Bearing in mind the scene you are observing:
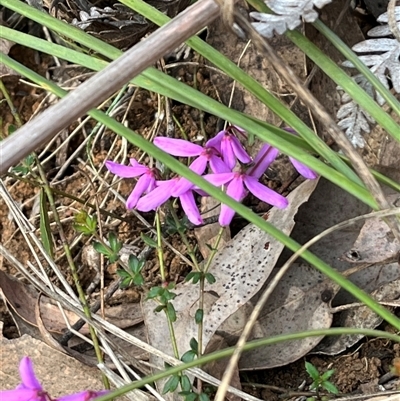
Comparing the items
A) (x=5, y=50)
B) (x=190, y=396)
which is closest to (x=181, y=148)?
(x=190, y=396)

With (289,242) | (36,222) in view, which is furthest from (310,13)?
(36,222)

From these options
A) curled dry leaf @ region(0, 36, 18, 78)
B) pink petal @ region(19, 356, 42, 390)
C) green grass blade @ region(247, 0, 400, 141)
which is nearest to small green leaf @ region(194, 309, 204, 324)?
pink petal @ region(19, 356, 42, 390)

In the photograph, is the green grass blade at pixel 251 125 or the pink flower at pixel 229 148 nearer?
the green grass blade at pixel 251 125

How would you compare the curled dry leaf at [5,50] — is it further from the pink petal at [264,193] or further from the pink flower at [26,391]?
the pink flower at [26,391]

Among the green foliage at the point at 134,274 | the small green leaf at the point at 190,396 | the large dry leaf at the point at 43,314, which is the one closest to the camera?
the small green leaf at the point at 190,396

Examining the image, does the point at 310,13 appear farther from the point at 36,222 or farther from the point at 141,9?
the point at 36,222

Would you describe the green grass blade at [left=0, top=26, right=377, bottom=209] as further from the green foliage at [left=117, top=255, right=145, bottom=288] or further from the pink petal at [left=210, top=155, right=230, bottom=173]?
the green foliage at [left=117, top=255, right=145, bottom=288]

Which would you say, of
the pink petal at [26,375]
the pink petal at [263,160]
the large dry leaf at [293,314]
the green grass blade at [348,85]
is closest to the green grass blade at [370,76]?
Result: the green grass blade at [348,85]
